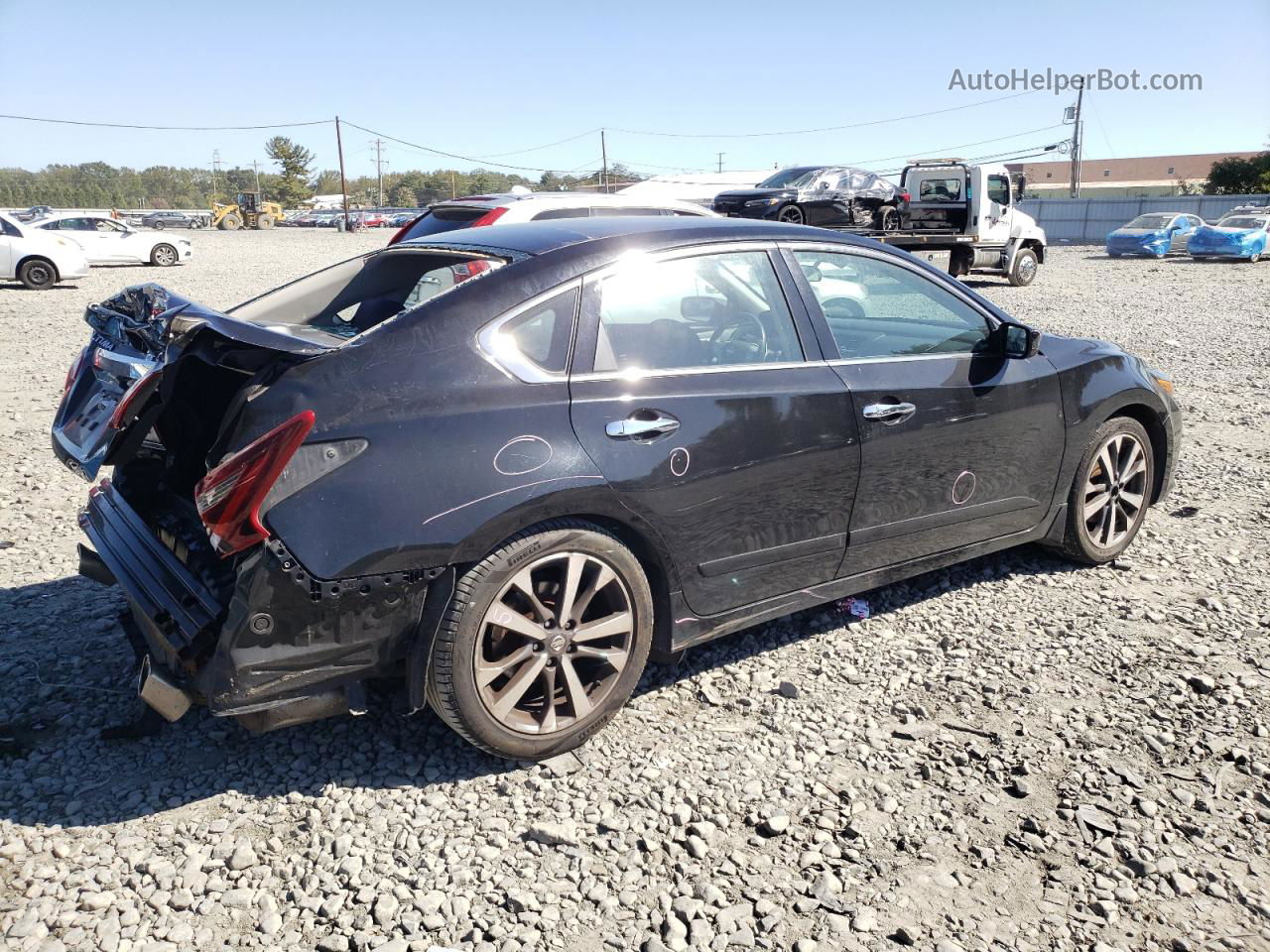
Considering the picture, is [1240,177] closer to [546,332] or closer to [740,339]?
[740,339]

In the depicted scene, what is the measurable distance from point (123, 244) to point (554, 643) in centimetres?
2720

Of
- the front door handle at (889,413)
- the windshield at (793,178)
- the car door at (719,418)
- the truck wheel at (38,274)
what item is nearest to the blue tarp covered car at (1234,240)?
the windshield at (793,178)

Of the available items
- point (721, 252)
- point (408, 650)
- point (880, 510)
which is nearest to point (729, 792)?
point (408, 650)

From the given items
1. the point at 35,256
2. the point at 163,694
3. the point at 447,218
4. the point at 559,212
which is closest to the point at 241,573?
the point at 163,694

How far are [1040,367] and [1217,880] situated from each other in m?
2.29

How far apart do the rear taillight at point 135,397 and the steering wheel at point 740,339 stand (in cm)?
183

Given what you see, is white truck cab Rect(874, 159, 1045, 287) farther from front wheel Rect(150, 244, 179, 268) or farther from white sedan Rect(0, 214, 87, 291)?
front wheel Rect(150, 244, 179, 268)

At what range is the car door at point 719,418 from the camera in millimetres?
3123

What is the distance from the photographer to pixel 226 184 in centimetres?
13200

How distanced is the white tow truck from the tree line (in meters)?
80.9

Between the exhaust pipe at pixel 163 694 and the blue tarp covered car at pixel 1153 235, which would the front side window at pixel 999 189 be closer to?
the blue tarp covered car at pixel 1153 235

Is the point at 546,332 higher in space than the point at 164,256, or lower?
lower

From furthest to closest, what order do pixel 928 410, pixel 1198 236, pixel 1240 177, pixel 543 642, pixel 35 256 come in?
pixel 1240 177 → pixel 1198 236 → pixel 35 256 → pixel 928 410 → pixel 543 642

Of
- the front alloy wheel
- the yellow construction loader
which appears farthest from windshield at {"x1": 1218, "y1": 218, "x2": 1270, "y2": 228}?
the yellow construction loader
